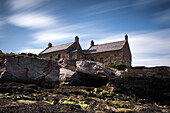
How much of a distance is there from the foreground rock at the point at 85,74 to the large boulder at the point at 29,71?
1.31 m

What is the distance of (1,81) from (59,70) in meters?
7.13

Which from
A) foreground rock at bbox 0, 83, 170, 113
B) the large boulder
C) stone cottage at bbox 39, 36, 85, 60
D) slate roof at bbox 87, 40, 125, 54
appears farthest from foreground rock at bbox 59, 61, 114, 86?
slate roof at bbox 87, 40, 125, 54

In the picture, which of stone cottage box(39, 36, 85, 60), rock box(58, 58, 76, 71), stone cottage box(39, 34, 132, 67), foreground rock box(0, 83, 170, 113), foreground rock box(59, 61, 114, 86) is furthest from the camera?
stone cottage box(39, 36, 85, 60)

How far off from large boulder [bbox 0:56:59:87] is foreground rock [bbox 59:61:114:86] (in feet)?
4.29

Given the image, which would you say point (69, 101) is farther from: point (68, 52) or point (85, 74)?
point (68, 52)

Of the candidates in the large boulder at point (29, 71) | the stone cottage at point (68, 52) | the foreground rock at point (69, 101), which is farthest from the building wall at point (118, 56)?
the large boulder at point (29, 71)

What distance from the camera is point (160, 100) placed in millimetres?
17250

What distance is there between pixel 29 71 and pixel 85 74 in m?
6.99

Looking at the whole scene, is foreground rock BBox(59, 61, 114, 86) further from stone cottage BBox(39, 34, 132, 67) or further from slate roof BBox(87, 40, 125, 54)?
slate roof BBox(87, 40, 125, 54)

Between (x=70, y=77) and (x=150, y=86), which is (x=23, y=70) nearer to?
(x=70, y=77)

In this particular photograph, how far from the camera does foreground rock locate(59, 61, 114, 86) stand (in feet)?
62.9

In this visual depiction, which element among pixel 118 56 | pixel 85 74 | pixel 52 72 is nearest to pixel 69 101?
pixel 85 74

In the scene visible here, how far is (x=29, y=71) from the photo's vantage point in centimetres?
1819

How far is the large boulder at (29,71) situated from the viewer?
55.3 feet
